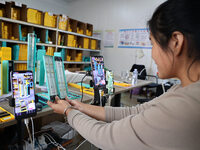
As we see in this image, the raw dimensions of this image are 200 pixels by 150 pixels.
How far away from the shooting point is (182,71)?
53cm

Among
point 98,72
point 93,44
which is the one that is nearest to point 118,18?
point 93,44

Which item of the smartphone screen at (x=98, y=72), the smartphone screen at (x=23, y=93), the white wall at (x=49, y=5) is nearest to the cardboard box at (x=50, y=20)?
the white wall at (x=49, y=5)

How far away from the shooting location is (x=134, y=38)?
174 inches

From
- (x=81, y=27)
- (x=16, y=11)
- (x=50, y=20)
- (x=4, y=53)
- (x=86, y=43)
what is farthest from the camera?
(x=86, y=43)

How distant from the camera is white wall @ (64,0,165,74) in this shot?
426cm

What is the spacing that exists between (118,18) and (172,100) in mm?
4695

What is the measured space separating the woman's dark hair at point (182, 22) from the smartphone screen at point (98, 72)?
29.8 inches

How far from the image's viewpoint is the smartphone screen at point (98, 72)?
1222 mm

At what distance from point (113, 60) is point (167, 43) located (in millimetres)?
4479

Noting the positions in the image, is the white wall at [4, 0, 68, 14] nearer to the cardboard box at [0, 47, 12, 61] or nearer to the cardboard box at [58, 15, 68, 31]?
the cardboard box at [58, 15, 68, 31]

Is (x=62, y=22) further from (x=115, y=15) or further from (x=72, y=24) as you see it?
(x=115, y=15)

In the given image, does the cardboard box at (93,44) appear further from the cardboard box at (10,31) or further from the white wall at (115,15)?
the cardboard box at (10,31)

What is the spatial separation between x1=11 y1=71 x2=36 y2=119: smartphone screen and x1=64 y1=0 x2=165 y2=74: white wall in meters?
3.81

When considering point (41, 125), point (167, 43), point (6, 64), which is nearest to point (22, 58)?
point (41, 125)
